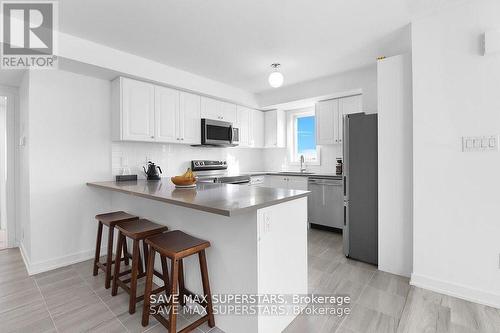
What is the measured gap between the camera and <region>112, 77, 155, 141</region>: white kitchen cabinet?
2.98 metres

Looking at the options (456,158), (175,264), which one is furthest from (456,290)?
(175,264)

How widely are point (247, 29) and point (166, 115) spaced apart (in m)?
1.66

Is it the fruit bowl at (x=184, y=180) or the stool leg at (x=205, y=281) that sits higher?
the fruit bowl at (x=184, y=180)

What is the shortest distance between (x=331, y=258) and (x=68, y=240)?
3.18 meters

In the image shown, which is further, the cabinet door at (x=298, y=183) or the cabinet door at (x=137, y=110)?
the cabinet door at (x=298, y=183)

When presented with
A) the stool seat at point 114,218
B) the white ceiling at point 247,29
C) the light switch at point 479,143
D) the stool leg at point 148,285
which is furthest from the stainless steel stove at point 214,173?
the light switch at point 479,143

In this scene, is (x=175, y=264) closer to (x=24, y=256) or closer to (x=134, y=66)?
(x=134, y=66)

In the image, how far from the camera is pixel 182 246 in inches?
64.1

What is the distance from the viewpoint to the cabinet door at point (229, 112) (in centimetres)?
431

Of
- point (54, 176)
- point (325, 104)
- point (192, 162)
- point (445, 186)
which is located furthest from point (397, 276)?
point (54, 176)

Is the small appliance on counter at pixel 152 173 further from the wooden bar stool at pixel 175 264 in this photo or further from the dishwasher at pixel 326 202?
the dishwasher at pixel 326 202

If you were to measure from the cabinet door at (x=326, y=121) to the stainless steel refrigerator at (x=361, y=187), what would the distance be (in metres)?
1.28

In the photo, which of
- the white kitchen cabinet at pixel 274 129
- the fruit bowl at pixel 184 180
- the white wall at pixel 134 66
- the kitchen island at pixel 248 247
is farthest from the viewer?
the white kitchen cabinet at pixel 274 129

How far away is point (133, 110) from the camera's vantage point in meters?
3.07
